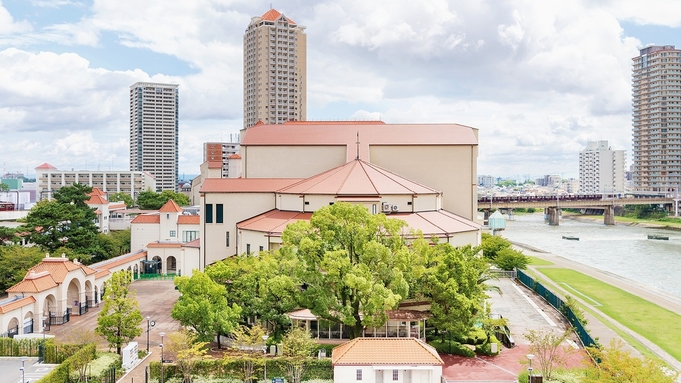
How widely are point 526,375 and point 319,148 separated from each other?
29.0 metres

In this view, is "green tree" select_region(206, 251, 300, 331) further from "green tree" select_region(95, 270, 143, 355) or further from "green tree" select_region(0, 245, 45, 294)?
"green tree" select_region(0, 245, 45, 294)

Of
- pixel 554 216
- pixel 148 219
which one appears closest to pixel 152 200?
pixel 148 219

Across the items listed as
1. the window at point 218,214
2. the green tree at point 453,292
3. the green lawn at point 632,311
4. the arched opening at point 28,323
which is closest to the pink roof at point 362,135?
the window at point 218,214

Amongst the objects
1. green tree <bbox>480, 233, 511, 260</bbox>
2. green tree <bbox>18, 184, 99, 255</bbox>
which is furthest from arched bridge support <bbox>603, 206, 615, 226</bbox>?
green tree <bbox>18, 184, 99, 255</bbox>

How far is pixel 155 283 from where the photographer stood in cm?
4994

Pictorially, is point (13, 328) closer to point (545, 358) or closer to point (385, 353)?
point (385, 353)

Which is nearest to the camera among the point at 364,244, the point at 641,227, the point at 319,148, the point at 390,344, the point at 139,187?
the point at 390,344

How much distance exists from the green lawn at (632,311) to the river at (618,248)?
273 inches

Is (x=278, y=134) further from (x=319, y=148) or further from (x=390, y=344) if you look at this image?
A: (x=390, y=344)

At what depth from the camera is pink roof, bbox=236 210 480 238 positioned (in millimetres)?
36938

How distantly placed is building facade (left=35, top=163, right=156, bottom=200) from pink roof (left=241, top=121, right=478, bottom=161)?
83548 mm

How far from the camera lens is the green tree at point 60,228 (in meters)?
49.7

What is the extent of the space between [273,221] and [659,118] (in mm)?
147740

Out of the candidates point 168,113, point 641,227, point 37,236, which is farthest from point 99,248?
point 168,113
